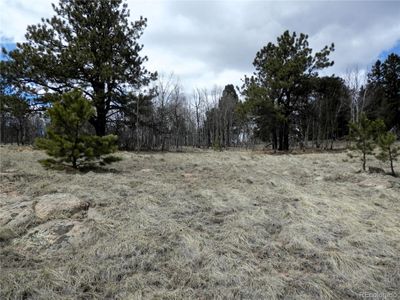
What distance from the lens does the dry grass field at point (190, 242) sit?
2.71 meters

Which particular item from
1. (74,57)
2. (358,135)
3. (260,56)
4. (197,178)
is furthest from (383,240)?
(260,56)

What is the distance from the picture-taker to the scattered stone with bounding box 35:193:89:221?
13.2ft

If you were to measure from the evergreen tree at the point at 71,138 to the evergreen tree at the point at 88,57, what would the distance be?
7.52 meters

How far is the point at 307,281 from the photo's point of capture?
2828mm

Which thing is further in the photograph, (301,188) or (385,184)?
(385,184)

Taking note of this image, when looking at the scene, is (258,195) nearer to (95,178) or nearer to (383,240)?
(383,240)

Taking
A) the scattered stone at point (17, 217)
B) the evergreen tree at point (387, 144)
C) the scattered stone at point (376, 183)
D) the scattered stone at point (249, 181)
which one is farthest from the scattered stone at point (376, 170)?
the scattered stone at point (17, 217)

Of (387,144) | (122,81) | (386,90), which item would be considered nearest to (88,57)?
(122,81)

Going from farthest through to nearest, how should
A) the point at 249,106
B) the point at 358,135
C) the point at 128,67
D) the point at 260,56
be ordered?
the point at 260,56 < the point at 249,106 < the point at 128,67 < the point at 358,135

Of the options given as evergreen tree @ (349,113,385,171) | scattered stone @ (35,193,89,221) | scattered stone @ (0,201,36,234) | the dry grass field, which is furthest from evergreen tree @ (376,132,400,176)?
scattered stone @ (0,201,36,234)

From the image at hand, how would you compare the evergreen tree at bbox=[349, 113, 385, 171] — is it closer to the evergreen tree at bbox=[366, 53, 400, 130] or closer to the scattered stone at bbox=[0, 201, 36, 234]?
the scattered stone at bbox=[0, 201, 36, 234]

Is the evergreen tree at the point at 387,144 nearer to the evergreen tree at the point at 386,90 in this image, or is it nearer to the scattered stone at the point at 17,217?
the scattered stone at the point at 17,217

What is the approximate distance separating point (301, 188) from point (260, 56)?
662 inches

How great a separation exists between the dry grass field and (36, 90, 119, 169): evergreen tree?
3.72 ft
